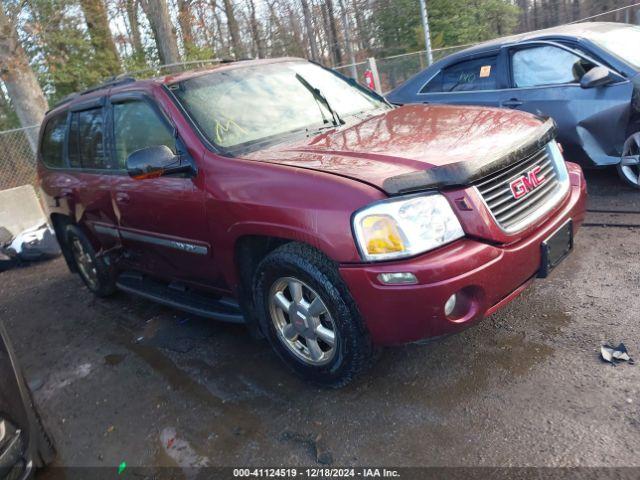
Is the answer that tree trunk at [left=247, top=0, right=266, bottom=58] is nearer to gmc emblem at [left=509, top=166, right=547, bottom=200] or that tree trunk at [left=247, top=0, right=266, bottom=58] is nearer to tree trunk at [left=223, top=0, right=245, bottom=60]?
tree trunk at [left=223, top=0, right=245, bottom=60]

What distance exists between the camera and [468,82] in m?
5.87

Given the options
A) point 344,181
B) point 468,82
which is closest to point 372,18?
point 468,82

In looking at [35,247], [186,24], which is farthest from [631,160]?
[186,24]

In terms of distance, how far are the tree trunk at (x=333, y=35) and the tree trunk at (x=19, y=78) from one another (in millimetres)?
24257

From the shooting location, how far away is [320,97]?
386 cm

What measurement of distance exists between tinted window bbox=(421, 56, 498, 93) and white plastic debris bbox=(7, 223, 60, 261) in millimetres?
5455

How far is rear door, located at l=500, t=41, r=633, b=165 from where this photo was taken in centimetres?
477

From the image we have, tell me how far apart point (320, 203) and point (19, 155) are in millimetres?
10560

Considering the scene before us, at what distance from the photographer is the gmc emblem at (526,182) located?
2732 millimetres

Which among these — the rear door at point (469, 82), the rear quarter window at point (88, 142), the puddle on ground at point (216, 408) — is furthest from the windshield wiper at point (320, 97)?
the rear door at point (469, 82)

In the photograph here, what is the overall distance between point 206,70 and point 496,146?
2.21 m

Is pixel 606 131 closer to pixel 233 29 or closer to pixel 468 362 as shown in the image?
pixel 468 362

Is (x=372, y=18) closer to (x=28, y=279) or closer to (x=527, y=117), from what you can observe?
(x=28, y=279)

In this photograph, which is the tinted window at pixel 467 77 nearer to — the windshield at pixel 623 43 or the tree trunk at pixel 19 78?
the windshield at pixel 623 43
